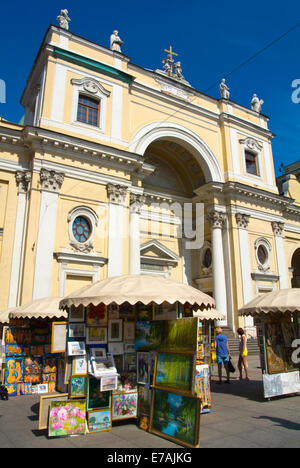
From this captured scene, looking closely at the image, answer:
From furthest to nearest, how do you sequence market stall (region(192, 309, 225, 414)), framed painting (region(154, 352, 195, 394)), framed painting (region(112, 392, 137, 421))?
market stall (region(192, 309, 225, 414)) → framed painting (region(112, 392, 137, 421)) → framed painting (region(154, 352, 195, 394))

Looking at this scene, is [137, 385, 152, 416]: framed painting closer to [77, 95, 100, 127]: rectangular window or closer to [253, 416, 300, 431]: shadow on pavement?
[253, 416, 300, 431]: shadow on pavement

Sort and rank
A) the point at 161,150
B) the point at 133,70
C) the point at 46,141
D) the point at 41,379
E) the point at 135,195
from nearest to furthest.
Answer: the point at 41,379, the point at 46,141, the point at 135,195, the point at 133,70, the point at 161,150

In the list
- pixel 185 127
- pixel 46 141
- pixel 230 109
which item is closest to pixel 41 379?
pixel 46 141

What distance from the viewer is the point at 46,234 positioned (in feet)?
48.7

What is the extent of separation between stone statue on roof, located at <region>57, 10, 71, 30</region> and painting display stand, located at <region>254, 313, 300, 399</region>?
1699cm

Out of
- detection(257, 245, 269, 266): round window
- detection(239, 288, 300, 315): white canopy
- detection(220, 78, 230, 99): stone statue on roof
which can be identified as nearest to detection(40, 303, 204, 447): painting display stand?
detection(239, 288, 300, 315): white canopy

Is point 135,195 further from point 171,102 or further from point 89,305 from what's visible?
point 89,305

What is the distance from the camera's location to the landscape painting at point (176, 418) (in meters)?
5.02

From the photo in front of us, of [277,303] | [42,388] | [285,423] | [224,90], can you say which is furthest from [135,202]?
[285,423]

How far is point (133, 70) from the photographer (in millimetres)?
20531

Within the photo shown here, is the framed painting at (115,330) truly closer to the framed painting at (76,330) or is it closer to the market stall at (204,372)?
the framed painting at (76,330)

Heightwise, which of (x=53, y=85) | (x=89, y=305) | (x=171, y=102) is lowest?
(x=89, y=305)

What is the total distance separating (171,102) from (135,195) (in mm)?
7211

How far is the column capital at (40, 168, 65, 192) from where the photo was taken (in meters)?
15.3
